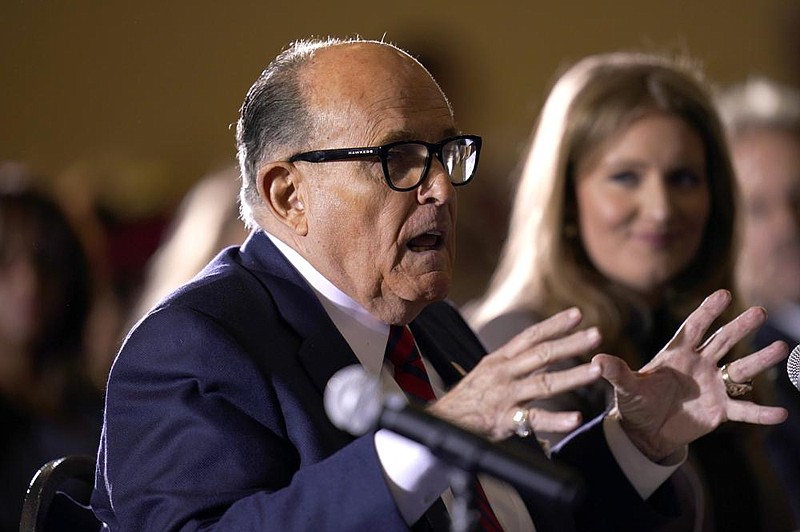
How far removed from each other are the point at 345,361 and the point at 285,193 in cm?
29

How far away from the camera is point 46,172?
489 cm

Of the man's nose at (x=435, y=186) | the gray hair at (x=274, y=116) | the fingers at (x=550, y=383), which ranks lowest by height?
the fingers at (x=550, y=383)

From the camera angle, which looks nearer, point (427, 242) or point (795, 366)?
point (795, 366)

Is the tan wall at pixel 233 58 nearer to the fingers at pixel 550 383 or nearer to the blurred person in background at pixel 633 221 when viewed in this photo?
the blurred person in background at pixel 633 221

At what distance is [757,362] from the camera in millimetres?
2025

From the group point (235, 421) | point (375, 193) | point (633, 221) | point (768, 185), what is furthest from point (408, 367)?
point (768, 185)

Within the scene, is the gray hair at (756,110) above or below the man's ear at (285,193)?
below

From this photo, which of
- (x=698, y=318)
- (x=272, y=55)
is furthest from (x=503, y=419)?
(x=272, y=55)

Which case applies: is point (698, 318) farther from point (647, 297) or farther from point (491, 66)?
point (491, 66)

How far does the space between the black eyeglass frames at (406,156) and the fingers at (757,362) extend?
55 centimetres

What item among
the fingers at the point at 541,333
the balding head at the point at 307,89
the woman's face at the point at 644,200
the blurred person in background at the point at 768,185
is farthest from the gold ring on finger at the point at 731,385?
the blurred person in background at the point at 768,185

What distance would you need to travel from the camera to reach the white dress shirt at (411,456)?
1.64 meters

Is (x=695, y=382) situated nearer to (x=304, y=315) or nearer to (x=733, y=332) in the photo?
(x=733, y=332)

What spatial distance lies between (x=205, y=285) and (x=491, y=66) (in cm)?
515
